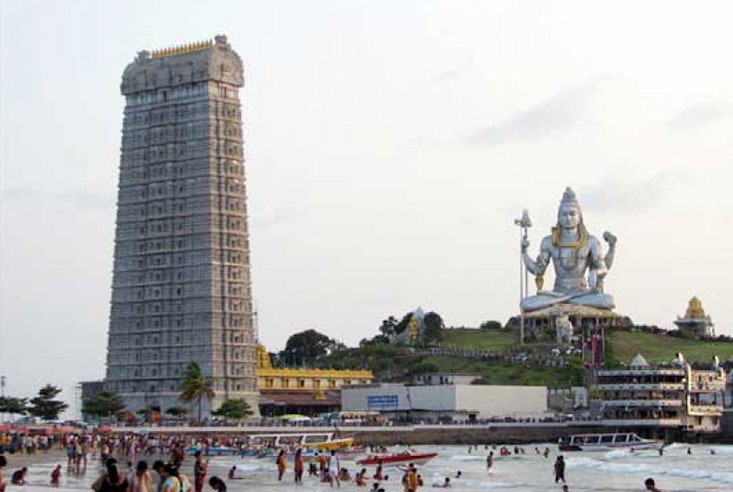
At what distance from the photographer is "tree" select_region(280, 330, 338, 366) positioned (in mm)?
192500

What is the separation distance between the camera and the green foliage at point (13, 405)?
12975cm

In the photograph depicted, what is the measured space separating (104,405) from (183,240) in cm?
1740

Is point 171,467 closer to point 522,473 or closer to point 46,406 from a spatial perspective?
point 522,473

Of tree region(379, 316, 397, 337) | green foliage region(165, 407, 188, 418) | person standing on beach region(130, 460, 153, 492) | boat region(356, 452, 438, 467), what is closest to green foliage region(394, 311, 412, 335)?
tree region(379, 316, 397, 337)

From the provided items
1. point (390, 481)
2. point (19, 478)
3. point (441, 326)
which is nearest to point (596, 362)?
point (441, 326)

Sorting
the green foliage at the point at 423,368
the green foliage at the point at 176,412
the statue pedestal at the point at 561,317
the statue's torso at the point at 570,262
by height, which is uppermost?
the statue's torso at the point at 570,262

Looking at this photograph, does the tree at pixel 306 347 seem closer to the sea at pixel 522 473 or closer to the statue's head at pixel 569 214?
the statue's head at pixel 569 214

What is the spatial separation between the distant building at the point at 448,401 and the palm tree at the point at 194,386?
22719mm

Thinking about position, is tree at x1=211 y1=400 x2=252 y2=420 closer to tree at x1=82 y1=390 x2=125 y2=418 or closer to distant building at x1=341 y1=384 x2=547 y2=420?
tree at x1=82 y1=390 x2=125 y2=418

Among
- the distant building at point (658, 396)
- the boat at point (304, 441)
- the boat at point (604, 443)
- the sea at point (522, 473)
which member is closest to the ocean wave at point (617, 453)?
the sea at point (522, 473)

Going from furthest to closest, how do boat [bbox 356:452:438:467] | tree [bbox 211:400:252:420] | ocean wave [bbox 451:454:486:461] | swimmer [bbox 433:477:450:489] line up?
tree [bbox 211:400:252:420] < ocean wave [bbox 451:454:486:461] < boat [bbox 356:452:438:467] < swimmer [bbox 433:477:450:489]

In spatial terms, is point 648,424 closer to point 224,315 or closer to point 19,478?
point 224,315

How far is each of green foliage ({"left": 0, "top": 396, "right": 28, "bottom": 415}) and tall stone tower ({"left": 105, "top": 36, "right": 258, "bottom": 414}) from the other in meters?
11.2

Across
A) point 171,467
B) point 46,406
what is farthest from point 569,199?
point 171,467
